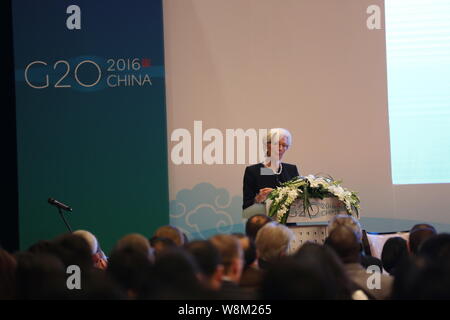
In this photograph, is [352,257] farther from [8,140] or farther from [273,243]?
[8,140]

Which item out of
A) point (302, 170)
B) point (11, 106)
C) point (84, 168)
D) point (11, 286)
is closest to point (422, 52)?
point (302, 170)

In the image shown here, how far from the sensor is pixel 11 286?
303cm

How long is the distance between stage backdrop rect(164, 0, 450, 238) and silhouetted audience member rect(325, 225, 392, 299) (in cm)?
416

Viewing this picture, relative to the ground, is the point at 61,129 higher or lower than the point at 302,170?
higher

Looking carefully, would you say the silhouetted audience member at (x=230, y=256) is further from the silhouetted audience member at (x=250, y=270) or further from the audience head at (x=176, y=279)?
the audience head at (x=176, y=279)

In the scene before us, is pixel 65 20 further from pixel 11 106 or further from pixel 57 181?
pixel 57 181

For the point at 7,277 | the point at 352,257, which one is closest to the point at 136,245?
the point at 7,277

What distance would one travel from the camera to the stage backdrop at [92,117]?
24.9 ft

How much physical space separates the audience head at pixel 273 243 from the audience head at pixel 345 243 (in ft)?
0.88

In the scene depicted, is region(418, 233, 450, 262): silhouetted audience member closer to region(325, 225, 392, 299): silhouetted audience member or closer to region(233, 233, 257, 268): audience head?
region(325, 225, 392, 299): silhouetted audience member

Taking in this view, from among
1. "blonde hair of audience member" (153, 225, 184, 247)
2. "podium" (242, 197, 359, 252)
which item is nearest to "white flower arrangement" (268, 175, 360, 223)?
"podium" (242, 197, 359, 252)

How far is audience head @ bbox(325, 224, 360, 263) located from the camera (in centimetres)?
354

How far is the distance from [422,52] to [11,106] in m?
4.67

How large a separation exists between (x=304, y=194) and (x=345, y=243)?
4.84ft
